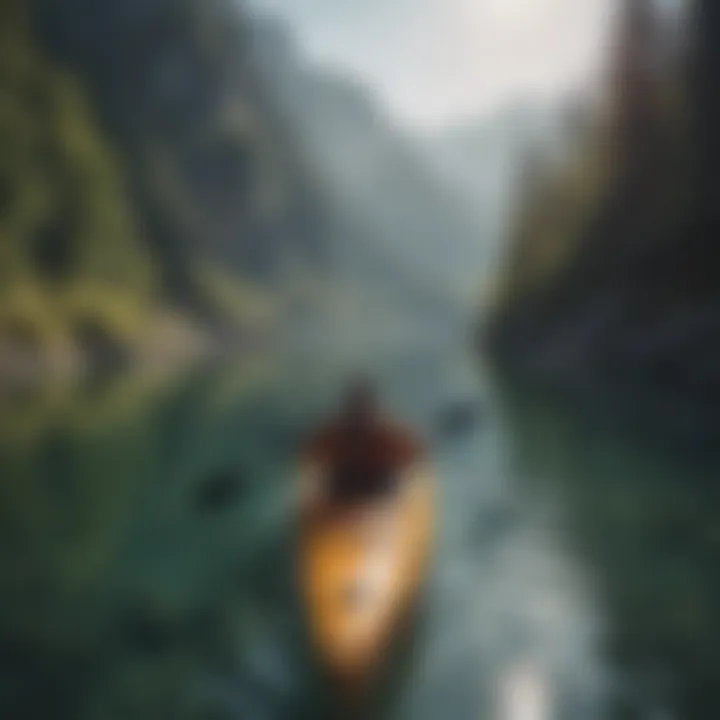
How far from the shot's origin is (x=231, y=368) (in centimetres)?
246

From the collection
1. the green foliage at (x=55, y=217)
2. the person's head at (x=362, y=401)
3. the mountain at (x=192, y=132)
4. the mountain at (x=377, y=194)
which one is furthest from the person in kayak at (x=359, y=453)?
the green foliage at (x=55, y=217)

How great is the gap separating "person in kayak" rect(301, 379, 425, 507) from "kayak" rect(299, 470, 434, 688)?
0.10 ft

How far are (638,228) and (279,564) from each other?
109 centimetres

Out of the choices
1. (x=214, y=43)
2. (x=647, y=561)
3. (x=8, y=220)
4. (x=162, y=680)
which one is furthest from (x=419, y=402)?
(x=8, y=220)

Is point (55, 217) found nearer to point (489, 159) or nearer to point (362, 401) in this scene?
point (362, 401)

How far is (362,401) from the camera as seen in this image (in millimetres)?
2334

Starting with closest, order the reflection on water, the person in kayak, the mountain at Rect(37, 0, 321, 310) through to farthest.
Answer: the reflection on water < the person in kayak < the mountain at Rect(37, 0, 321, 310)

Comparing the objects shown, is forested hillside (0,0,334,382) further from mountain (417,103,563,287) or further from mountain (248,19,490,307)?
Answer: mountain (417,103,563,287)

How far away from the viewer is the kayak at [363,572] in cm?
213

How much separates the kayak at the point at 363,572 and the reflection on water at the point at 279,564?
1.6 inches

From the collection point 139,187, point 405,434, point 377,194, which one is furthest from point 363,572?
point 139,187

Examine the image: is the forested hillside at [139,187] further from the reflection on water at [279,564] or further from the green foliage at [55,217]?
the reflection on water at [279,564]

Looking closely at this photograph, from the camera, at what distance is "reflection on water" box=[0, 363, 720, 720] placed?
2.10 m

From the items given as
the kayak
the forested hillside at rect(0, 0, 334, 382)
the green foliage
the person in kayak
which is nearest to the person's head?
the person in kayak
